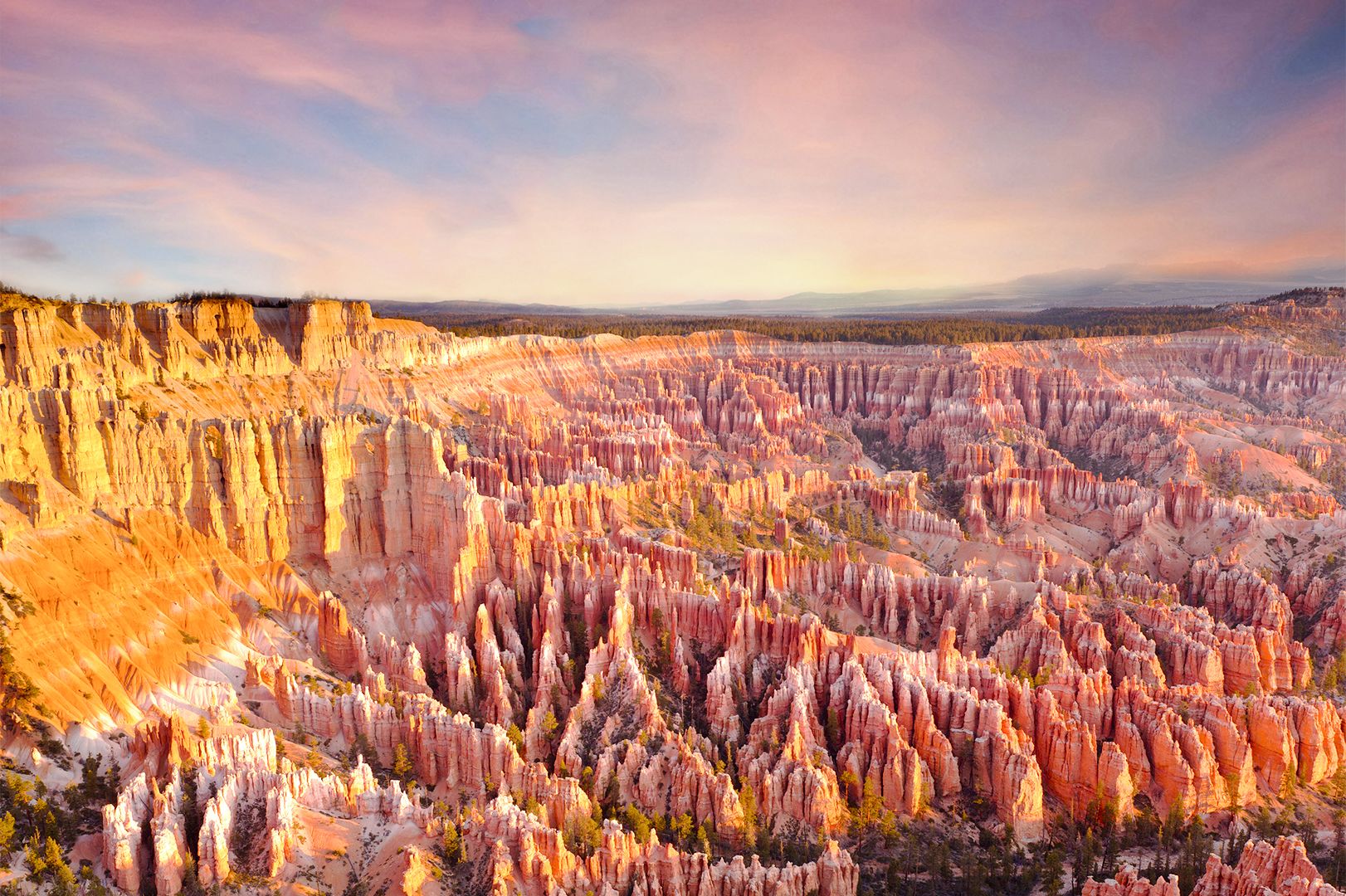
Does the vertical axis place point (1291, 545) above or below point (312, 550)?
below

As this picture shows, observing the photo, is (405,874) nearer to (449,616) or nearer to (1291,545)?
(449,616)

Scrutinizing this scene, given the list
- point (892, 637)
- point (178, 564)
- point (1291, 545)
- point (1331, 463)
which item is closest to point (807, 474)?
point (892, 637)

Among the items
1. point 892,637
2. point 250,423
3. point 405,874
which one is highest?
point 250,423

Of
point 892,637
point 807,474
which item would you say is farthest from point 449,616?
point 807,474

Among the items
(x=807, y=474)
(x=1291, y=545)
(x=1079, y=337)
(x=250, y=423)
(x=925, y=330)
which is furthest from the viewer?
(x=925, y=330)

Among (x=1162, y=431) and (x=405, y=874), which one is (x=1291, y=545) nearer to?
(x=1162, y=431)

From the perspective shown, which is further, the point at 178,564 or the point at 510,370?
the point at 510,370

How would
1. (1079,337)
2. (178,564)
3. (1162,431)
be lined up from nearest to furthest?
(178,564)
(1162,431)
(1079,337)
